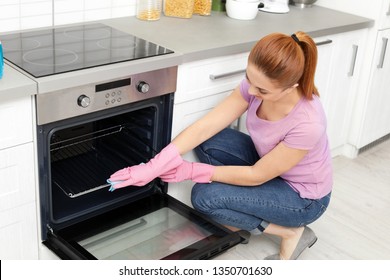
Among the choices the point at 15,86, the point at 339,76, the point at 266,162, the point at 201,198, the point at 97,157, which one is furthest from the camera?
the point at 339,76

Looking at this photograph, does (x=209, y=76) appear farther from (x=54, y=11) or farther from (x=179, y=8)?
(x=54, y=11)

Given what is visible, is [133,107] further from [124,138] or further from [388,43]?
[388,43]

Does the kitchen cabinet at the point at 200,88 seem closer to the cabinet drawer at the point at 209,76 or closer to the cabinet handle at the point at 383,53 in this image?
the cabinet drawer at the point at 209,76

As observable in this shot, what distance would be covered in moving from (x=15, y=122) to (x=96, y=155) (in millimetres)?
746

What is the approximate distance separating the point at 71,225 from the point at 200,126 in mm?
598

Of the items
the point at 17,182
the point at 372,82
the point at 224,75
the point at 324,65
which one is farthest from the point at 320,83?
the point at 17,182

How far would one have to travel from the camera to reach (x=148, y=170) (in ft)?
6.52

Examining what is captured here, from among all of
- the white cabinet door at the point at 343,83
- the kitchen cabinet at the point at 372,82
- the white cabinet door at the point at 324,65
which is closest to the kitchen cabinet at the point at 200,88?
the white cabinet door at the point at 324,65

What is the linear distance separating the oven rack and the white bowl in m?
0.78

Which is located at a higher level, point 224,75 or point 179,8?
point 179,8

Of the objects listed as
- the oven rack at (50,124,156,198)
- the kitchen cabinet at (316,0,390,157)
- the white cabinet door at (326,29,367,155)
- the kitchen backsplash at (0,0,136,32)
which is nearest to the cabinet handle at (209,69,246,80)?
the oven rack at (50,124,156,198)

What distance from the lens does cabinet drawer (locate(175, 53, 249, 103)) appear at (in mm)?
2154

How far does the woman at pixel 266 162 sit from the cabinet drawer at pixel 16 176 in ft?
0.96

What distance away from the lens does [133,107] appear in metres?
2.04
